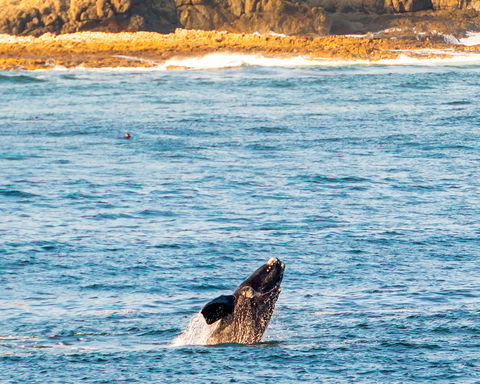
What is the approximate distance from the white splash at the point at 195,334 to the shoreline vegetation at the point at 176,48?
150 feet

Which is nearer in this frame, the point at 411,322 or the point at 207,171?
the point at 411,322

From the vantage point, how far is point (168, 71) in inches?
2132

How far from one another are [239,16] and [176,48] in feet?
30.4

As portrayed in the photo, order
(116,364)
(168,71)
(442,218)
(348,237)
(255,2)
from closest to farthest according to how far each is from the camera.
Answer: (116,364) < (348,237) < (442,218) < (168,71) < (255,2)

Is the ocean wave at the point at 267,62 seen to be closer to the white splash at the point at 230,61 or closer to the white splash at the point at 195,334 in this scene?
the white splash at the point at 230,61

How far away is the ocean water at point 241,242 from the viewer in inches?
385

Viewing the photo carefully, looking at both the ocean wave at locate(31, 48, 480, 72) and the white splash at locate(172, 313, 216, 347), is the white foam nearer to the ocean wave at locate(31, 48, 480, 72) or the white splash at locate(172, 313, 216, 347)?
the ocean wave at locate(31, 48, 480, 72)

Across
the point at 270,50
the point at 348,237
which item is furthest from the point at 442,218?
the point at 270,50

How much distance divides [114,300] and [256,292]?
9.17 ft

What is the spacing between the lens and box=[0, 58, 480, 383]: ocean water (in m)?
9.77

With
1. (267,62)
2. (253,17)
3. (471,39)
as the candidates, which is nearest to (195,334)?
(267,62)

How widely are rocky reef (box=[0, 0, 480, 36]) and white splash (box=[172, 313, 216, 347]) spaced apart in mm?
55918

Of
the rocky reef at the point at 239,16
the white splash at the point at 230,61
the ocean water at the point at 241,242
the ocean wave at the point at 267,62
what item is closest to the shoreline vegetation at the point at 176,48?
the ocean wave at the point at 267,62

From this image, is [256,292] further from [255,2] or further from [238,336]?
[255,2]
